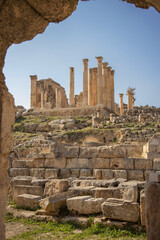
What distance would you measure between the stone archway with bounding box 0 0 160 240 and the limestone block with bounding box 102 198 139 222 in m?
2.98

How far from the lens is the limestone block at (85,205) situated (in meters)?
6.89

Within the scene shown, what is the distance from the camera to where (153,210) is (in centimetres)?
374

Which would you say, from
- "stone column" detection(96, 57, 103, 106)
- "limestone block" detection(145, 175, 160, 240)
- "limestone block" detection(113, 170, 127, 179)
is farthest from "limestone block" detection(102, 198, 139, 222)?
"stone column" detection(96, 57, 103, 106)

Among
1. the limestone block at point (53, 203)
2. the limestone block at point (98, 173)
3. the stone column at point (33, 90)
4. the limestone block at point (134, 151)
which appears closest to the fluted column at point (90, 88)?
the stone column at point (33, 90)

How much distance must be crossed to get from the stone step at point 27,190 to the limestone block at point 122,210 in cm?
327

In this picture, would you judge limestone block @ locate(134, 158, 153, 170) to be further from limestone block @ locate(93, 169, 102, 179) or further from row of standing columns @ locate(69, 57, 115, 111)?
row of standing columns @ locate(69, 57, 115, 111)

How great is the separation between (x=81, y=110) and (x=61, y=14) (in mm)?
31441

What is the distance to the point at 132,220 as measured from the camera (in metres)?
6.19

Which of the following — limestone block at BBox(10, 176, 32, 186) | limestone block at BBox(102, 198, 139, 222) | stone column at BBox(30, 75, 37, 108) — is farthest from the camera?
stone column at BBox(30, 75, 37, 108)

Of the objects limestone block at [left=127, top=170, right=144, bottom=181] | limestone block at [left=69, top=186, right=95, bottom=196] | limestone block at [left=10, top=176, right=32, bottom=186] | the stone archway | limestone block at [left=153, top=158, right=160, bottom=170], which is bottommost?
limestone block at [left=69, top=186, right=95, bottom=196]

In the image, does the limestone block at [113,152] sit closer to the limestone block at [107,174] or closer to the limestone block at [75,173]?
the limestone block at [107,174]

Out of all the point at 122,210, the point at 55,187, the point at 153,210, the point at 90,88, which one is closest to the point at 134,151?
the point at 55,187

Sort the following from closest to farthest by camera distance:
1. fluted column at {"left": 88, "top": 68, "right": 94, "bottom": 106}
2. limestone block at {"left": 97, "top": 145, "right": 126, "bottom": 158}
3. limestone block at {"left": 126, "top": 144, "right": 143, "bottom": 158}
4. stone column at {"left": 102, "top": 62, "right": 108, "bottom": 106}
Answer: limestone block at {"left": 97, "top": 145, "right": 126, "bottom": 158} < limestone block at {"left": 126, "top": 144, "right": 143, "bottom": 158} < stone column at {"left": 102, "top": 62, "right": 108, "bottom": 106} < fluted column at {"left": 88, "top": 68, "right": 94, "bottom": 106}

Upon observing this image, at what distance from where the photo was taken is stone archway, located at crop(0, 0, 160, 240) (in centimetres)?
431
